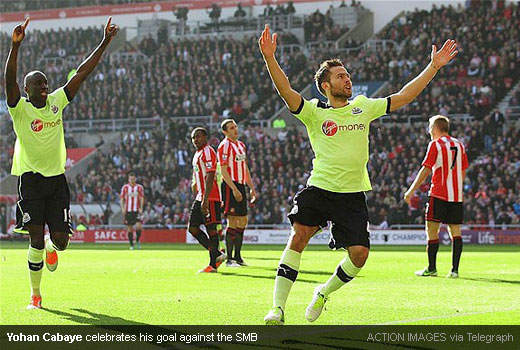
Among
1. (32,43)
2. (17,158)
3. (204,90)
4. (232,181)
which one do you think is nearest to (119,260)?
(232,181)

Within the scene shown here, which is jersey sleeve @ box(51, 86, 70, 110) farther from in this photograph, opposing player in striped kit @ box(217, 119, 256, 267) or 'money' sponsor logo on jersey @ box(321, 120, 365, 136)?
opposing player in striped kit @ box(217, 119, 256, 267)

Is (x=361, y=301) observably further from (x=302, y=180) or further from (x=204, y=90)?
(x=204, y=90)

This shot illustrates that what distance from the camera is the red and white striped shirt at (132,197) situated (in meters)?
27.5

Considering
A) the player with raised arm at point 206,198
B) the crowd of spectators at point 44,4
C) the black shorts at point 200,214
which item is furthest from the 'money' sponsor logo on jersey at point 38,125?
the crowd of spectators at point 44,4

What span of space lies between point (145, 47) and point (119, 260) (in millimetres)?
28747

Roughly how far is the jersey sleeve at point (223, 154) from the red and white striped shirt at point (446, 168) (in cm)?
370

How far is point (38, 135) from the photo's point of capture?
356 inches

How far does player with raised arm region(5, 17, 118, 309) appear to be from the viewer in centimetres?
901

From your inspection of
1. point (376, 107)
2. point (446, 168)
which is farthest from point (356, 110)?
point (446, 168)

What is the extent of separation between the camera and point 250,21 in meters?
45.4

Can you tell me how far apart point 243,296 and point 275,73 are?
3548mm

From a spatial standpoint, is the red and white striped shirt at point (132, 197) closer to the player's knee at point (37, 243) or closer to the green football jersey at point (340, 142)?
the player's knee at point (37, 243)

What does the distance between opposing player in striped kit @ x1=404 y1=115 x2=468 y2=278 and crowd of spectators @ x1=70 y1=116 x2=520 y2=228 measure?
17.7 m

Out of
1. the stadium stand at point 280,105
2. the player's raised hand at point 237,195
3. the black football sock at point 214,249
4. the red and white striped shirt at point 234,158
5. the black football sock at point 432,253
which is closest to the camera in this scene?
the black football sock at point 432,253
